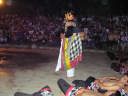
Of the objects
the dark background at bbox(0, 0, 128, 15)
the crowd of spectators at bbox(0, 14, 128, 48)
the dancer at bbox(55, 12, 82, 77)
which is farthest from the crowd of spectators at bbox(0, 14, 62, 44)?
the dancer at bbox(55, 12, 82, 77)

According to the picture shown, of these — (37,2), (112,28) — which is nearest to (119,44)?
(112,28)

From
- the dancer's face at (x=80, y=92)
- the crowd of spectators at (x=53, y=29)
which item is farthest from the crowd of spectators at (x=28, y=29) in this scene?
the dancer's face at (x=80, y=92)

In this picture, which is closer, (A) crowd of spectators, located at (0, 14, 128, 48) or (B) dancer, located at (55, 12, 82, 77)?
(B) dancer, located at (55, 12, 82, 77)

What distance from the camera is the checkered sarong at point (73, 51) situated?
11.5m

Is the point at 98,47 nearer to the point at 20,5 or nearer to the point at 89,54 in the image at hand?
the point at 89,54

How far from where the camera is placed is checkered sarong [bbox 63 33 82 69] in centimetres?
1147

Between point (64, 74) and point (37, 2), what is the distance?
16.0 m

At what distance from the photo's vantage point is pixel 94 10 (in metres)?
27.4

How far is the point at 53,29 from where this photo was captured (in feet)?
68.9

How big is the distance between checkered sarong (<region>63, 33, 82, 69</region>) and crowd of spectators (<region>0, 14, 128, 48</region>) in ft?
23.9

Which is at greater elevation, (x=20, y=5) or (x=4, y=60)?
(x=20, y=5)

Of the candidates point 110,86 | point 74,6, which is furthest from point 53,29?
point 110,86

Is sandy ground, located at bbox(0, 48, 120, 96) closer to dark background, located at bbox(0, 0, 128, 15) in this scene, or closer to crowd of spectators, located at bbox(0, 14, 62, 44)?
crowd of spectators, located at bbox(0, 14, 62, 44)

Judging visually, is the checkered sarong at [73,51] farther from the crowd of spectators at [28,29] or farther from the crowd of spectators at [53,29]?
the crowd of spectators at [28,29]
